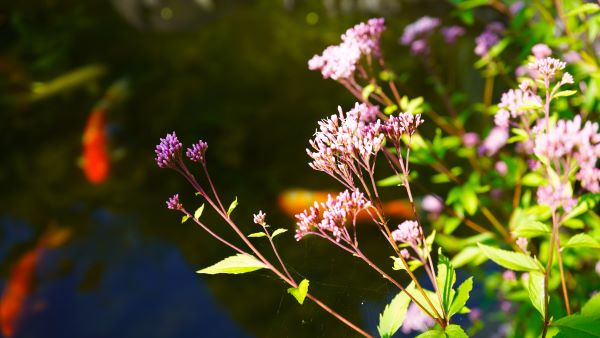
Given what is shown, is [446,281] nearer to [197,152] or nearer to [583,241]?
[583,241]

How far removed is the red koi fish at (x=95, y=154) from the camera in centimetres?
488

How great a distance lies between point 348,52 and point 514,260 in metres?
0.70

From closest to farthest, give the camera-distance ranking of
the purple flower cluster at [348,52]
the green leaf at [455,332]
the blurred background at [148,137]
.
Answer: the green leaf at [455,332], the purple flower cluster at [348,52], the blurred background at [148,137]

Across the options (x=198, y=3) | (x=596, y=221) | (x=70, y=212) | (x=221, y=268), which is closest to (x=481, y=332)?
(x=596, y=221)

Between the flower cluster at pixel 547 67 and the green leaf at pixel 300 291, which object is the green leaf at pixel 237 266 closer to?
the green leaf at pixel 300 291

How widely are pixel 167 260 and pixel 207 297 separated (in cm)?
60

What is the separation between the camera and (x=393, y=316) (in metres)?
0.99

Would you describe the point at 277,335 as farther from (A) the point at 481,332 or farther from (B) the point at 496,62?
(A) the point at 481,332

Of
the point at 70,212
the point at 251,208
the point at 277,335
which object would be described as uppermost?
the point at 277,335

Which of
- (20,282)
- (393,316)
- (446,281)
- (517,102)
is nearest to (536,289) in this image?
(446,281)

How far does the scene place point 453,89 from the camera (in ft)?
12.8

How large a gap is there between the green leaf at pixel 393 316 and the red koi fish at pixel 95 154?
14.6 ft

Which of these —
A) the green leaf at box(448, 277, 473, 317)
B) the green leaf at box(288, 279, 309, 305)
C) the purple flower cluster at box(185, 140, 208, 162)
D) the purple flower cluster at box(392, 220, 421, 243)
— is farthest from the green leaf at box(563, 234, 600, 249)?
the purple flower cluster at box(185, 140, 208, 162)

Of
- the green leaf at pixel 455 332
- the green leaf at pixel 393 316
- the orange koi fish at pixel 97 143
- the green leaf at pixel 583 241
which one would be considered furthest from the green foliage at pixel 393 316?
the orange koi fish at pixel 97 143
